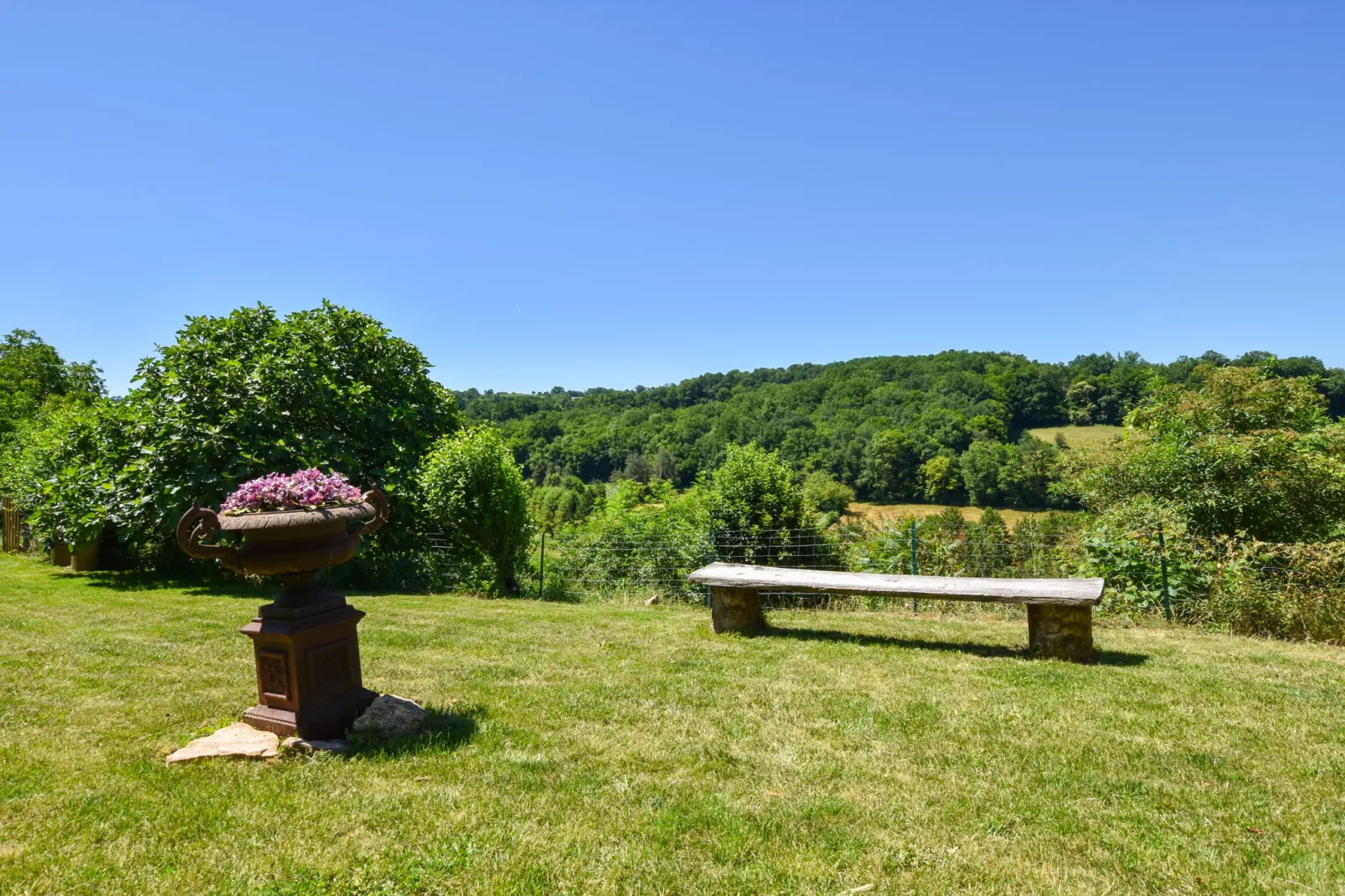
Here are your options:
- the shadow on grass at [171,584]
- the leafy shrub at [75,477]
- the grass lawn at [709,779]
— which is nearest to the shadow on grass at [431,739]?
the grass lawn at [709,779]

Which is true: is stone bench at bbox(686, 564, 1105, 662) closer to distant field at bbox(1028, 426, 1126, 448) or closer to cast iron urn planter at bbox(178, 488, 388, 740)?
cast iron urn planter at bbox(178, 488, 388, 740)

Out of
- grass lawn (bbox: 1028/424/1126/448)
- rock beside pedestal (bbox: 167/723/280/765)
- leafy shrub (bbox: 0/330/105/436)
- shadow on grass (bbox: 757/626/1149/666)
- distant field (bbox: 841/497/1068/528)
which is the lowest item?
distant field (bbox: 841/497/1068/528)

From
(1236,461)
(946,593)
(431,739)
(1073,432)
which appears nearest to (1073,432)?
(1073,432)

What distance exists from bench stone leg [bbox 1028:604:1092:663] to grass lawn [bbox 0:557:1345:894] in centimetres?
26

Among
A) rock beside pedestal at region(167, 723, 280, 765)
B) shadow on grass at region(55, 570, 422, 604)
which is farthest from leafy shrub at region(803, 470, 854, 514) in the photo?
rock beside pedestal at region(167, 723, 280, 765)

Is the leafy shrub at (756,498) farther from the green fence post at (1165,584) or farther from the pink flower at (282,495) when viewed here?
the pink flower at (282,495)

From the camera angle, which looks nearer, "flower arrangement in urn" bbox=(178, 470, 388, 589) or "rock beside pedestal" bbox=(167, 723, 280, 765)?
"rock beside pedestal" bbox=(167, 723, 280, 765)

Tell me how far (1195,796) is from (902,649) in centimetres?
322

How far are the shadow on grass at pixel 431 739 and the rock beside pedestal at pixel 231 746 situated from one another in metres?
0.41

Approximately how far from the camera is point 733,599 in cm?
748

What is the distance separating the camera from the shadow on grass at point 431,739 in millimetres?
3916

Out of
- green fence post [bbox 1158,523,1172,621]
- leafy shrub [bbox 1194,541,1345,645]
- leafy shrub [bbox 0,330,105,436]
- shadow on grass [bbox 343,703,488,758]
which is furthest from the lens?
leafy shrub [bbox 0,330,105,436]

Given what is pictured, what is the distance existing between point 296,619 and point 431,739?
42.9 inches

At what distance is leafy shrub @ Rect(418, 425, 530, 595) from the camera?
11.6 m
